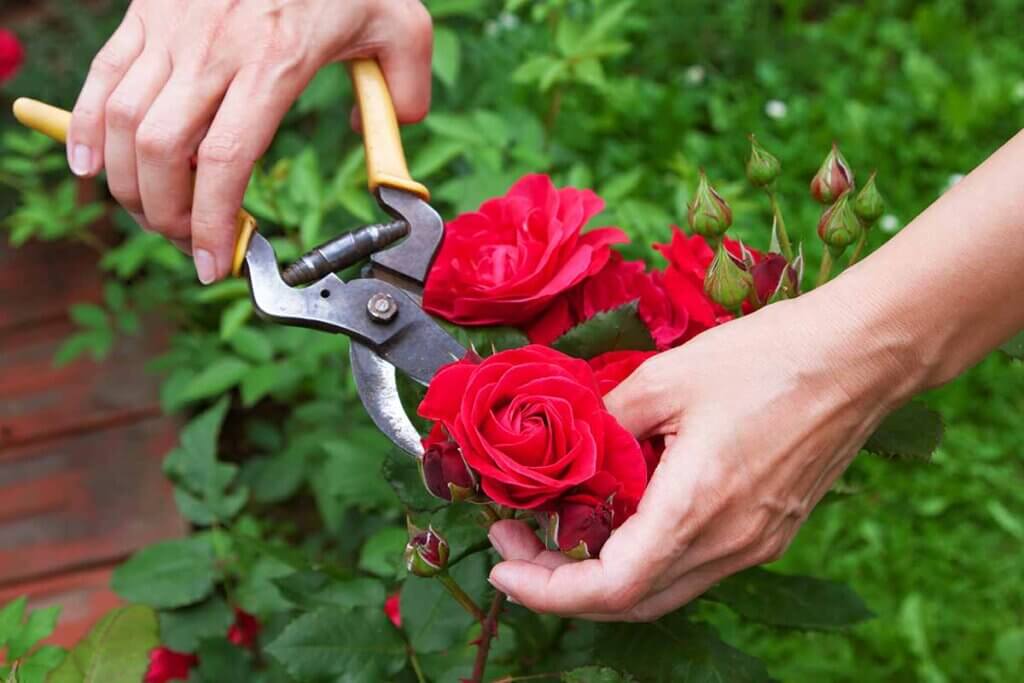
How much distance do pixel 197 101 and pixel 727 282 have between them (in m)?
0.47

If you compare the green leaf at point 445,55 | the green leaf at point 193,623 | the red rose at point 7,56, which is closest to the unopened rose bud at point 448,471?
the green leaf at point 193,623

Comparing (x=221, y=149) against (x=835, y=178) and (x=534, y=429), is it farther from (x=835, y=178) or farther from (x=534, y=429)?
(x=835, y=178)

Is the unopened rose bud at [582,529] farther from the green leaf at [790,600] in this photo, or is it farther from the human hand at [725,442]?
the green leaf at [790,600]

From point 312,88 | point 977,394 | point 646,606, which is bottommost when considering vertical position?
point 977,394

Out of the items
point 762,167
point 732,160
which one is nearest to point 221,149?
point 762,167

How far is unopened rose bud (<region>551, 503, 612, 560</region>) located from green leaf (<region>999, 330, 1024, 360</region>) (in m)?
0.39

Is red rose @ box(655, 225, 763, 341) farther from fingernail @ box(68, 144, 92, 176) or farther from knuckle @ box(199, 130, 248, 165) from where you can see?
fingernail @ box(68, 144, 92, 176)

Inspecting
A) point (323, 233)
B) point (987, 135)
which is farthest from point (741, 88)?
point (323, 233)

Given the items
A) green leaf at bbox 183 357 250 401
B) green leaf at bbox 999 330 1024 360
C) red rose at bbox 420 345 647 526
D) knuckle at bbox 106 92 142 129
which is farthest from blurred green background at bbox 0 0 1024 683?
knuckle at bbox 106 92 142 129

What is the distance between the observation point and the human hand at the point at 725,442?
2.32 feet

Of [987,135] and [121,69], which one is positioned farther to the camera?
[987,135]

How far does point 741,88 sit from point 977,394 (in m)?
0.95

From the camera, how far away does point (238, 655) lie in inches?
46.7

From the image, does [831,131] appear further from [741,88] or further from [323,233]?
[323,233]
